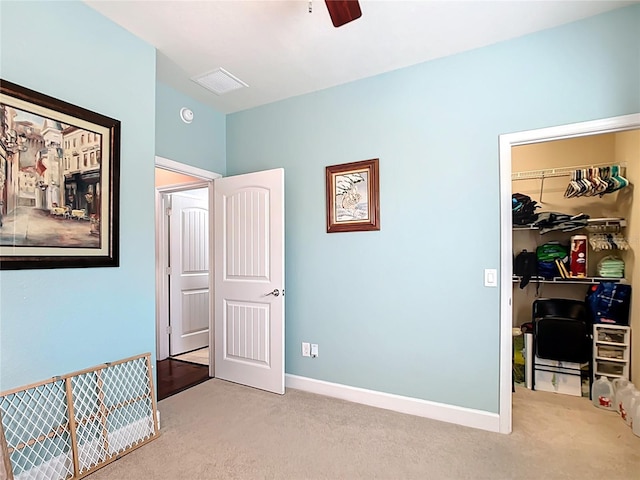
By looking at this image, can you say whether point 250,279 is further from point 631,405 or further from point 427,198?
point 631,405

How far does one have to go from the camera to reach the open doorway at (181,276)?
12.9 feet

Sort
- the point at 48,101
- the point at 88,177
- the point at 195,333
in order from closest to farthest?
the point at 48,101 → the point at 88,177 → the point at 195,333

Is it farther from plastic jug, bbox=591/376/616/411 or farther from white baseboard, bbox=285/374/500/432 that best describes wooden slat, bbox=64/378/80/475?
plastic jug, bbox=591/376/616/411

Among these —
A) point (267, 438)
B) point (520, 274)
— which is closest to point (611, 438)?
point (520, 274)

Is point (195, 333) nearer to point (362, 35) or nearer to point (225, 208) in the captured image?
point (225, 208)

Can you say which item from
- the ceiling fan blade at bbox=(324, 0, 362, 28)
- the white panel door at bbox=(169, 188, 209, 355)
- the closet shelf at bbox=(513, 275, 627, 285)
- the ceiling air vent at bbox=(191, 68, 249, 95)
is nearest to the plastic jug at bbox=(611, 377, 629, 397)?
the closet shelf at bbox=(513, 275, 627, 285)

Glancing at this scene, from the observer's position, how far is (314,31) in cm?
223

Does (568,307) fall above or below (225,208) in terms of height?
below

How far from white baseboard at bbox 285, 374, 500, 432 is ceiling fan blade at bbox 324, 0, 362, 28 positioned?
Result: 2.57 meters

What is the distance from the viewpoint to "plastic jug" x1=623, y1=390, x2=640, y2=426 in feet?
7.77

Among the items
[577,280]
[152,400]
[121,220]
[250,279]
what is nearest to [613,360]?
[577,280]

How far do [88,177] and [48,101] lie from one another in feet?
1.42

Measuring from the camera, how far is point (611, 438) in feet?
7.36

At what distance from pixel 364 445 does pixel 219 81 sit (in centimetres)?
299
